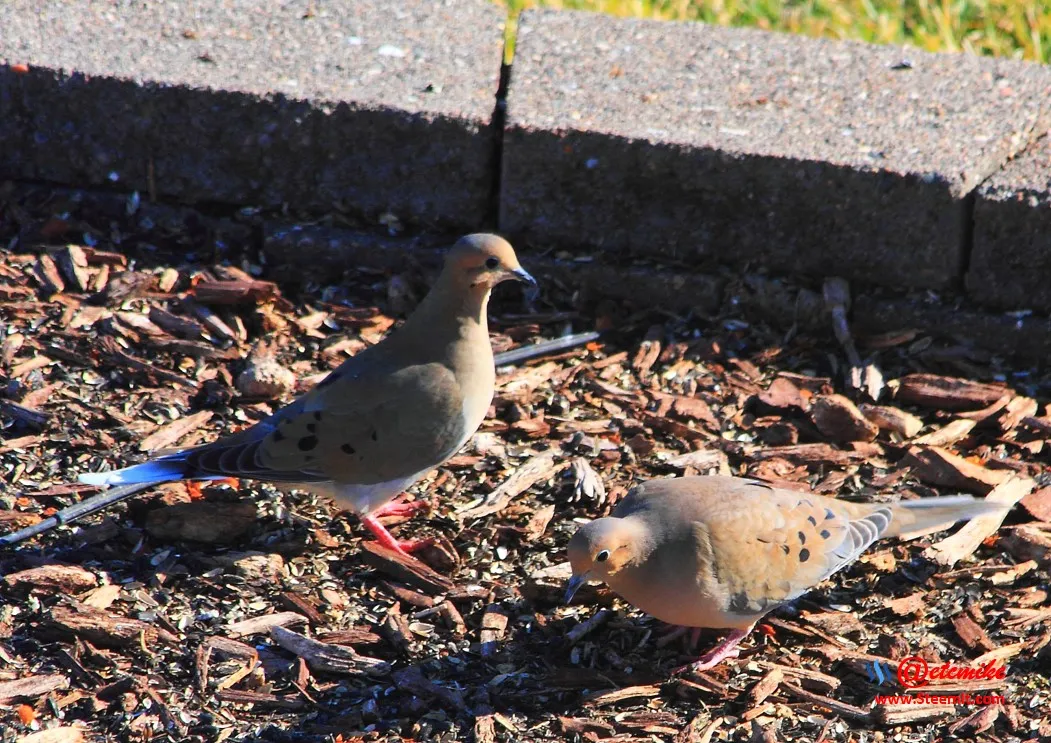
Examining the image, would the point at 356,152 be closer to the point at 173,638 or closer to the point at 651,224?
the point at 651,224

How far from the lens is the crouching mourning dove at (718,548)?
3281 millimetres

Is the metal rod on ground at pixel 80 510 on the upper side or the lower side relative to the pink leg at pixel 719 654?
upper

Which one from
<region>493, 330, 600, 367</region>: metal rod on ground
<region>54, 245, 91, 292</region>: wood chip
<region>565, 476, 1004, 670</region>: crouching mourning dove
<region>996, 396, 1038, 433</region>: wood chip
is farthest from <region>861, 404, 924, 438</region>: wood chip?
<region>54, 245, 91, 292</region>: wood chip

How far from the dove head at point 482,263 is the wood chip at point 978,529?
1.43 m

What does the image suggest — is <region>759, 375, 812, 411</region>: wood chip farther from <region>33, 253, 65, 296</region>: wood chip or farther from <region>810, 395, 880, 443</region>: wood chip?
<region>33, 253, 65, 296</region>: wood chip

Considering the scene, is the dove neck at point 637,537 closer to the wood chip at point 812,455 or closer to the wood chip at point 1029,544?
the wood chip at point 812,455

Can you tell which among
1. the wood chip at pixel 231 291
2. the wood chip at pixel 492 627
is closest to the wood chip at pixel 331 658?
the wood chip at pixel 492 627

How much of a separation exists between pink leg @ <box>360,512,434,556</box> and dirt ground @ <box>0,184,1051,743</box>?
0.06m

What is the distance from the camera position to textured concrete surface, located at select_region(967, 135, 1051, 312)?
4.43m

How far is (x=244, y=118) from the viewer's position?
4688 mm

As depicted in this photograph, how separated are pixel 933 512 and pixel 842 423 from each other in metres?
0.61

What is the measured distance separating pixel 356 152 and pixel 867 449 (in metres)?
2.10

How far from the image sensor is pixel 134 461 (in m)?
3.95

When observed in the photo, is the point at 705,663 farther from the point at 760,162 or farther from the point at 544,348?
the point at 760,162
